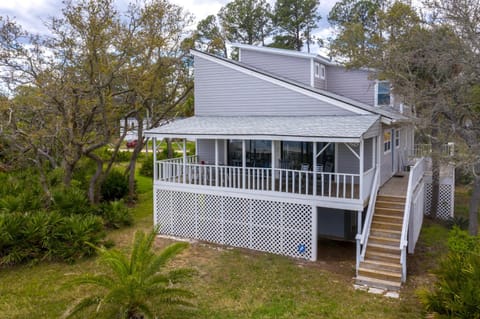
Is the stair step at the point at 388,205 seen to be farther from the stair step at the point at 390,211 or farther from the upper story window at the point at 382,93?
the upper story window at the point at 382,93

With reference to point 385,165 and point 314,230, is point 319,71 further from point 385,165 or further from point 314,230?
point 314,230

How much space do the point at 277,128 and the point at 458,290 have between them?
7235 mm

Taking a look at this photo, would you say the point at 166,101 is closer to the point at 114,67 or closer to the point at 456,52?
the point at 114,67

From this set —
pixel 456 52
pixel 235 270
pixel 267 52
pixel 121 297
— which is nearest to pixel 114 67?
pixel 267 52

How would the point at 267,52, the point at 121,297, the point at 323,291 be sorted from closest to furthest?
the point at 121,297
the point at 323,291
the point at 267,52

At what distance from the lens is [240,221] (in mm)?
13258

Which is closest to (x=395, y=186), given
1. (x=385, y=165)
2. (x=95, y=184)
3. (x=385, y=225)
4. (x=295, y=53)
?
(x=385, y=165)

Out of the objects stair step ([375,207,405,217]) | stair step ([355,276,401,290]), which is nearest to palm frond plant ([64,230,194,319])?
stair step ([355,276,401,290])

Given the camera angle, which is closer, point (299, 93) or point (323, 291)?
point (323, 291)

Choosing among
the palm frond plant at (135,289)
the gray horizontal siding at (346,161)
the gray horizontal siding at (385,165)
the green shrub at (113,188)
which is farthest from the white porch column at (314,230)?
the green shrub at (113,188)

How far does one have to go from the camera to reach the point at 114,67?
16062 millimetres

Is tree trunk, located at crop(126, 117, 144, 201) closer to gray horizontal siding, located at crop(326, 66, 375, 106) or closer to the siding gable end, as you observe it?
the siding gable end

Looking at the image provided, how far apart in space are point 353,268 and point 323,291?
7.58 feet

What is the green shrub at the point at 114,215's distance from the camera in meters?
15.4
